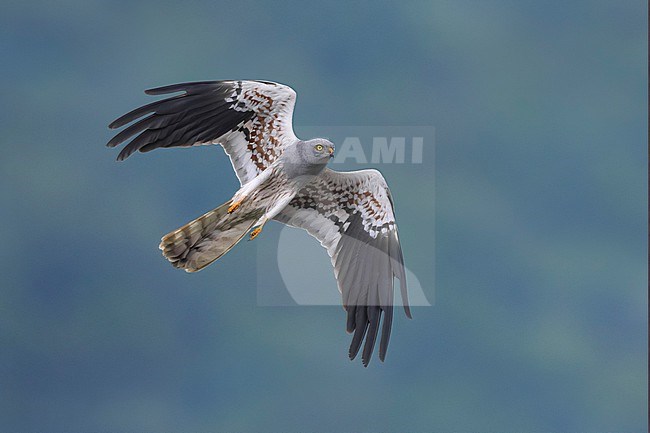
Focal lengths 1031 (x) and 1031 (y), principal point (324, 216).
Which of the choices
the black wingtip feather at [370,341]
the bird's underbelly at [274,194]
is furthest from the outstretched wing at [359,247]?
the bird's underbelly at [274,194]

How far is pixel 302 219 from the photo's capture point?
16.1ft

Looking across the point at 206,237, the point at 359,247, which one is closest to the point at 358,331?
the point at 359,247

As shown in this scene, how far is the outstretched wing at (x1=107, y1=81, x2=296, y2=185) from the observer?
462 centimetres

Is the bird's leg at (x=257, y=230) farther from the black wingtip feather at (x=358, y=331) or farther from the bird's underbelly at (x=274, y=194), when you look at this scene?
the black wingtip feather at (x=358, y=331)

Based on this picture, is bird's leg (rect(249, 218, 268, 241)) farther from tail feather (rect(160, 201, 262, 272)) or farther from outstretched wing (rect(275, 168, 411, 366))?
outstretched wing (rect(275, 168, 411, 366))

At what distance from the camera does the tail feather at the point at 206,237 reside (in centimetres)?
468

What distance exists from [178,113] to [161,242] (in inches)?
23.3

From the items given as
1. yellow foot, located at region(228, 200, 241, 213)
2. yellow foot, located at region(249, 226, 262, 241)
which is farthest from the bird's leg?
yellow foot, located at region(228, 200, 241, 213)

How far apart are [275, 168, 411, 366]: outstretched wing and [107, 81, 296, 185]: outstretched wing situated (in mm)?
297

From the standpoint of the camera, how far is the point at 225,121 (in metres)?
4.71

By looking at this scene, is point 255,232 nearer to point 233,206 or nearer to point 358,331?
point 233,206

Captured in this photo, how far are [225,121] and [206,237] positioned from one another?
0.54 metres

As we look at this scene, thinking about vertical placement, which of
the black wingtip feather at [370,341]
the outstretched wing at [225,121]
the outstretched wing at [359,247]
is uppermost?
the outstretched wing at [225,121]

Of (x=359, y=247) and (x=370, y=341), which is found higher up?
(x=359, y=247)
